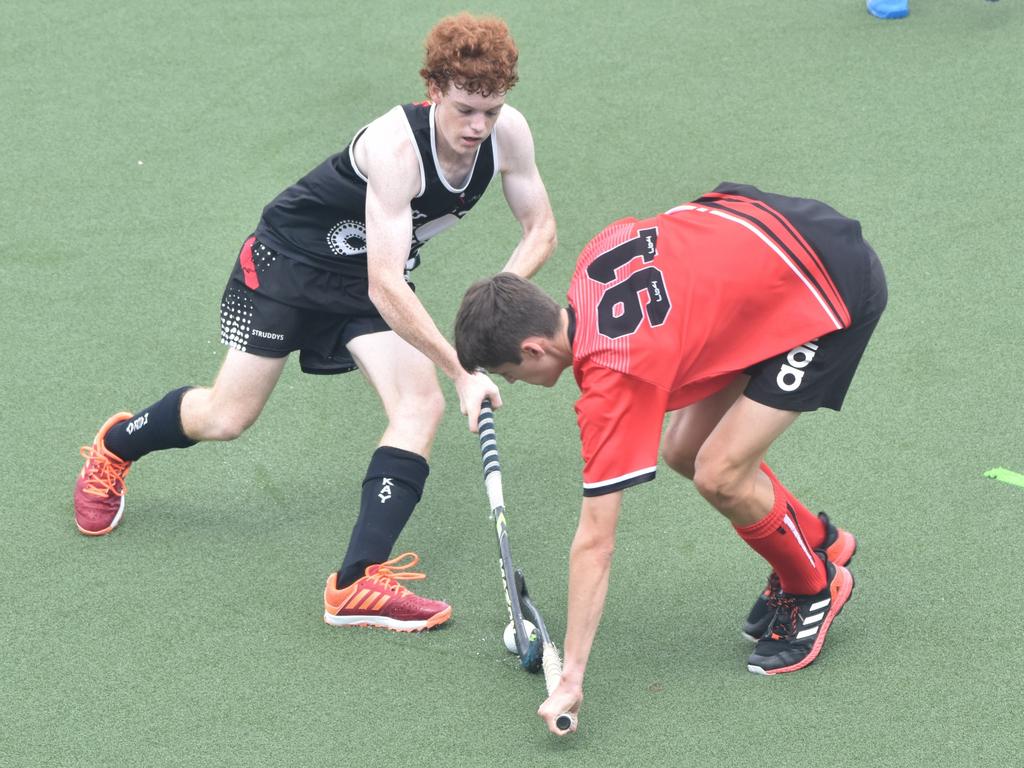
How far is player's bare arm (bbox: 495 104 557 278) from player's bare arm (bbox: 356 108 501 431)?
0.27m

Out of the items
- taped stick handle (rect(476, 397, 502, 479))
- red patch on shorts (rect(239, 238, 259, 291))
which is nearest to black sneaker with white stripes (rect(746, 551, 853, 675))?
taped stick handle (rect(476, 397, 502, 479))

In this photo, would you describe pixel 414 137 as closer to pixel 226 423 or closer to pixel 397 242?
pixel 397 242

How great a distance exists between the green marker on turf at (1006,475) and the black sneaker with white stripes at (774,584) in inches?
25.7

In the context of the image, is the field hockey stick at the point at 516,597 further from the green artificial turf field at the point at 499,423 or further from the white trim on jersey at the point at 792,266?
the white trim on jersey at the point at 792,266

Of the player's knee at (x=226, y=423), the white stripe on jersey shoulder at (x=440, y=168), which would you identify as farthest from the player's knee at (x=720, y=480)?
the player's knee at (x=226, y=423)

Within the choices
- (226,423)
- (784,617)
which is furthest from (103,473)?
(784,617)

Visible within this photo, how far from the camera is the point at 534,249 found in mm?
3648

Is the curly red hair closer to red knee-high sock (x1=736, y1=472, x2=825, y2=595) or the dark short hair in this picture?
the dark short hair

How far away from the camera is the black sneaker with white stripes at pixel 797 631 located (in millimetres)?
3283

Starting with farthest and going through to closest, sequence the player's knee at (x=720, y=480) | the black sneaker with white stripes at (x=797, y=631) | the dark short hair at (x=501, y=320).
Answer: the black sneaker with white stripes at (x=797, y=631), the player's knee at (x=720, y=480), the dark short hair at (x=501, y=320)

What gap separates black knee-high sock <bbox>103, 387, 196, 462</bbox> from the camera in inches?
149

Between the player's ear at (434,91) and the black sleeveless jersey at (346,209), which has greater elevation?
the player's ear at (434,91)

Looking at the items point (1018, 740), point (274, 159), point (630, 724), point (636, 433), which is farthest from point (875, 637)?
point (274, 159)

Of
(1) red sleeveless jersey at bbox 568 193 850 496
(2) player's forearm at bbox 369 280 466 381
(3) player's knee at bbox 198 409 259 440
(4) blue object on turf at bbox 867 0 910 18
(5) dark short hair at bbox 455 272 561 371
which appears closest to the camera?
(1) red sleeveless jersey at bbox 568 193 850 496
